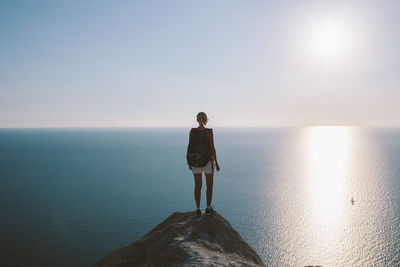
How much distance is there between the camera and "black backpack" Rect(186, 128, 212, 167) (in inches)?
354

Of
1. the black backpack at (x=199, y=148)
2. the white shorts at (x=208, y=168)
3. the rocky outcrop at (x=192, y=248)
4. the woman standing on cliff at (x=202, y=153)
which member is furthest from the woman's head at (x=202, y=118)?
the rocky outcrop at (x=192, y=248)

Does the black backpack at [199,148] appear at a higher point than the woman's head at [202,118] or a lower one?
lower

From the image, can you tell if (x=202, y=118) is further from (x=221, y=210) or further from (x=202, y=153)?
(x=221, y=210)

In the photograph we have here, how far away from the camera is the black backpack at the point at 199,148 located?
8984 millimetres

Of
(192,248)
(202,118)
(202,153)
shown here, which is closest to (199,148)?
(202,153)

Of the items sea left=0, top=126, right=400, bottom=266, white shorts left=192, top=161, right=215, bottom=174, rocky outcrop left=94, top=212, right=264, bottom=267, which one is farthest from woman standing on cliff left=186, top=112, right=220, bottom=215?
sea left=0, top=126, right=400, bottom=266

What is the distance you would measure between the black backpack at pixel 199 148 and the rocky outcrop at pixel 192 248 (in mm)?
2357

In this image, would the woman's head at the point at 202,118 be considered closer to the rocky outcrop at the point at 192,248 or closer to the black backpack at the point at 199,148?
the black backpack at the point at 199,148

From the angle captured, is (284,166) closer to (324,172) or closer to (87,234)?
(324,172)

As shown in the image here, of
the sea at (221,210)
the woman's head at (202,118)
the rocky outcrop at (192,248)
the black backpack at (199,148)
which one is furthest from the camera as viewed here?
the sea at (221,210)

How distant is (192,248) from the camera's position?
23.8 ft

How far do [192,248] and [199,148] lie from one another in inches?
137

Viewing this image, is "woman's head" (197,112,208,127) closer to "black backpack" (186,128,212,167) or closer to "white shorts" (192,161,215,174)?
"black backpack" (186,128,212,167)

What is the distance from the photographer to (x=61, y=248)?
57812 millimetres
